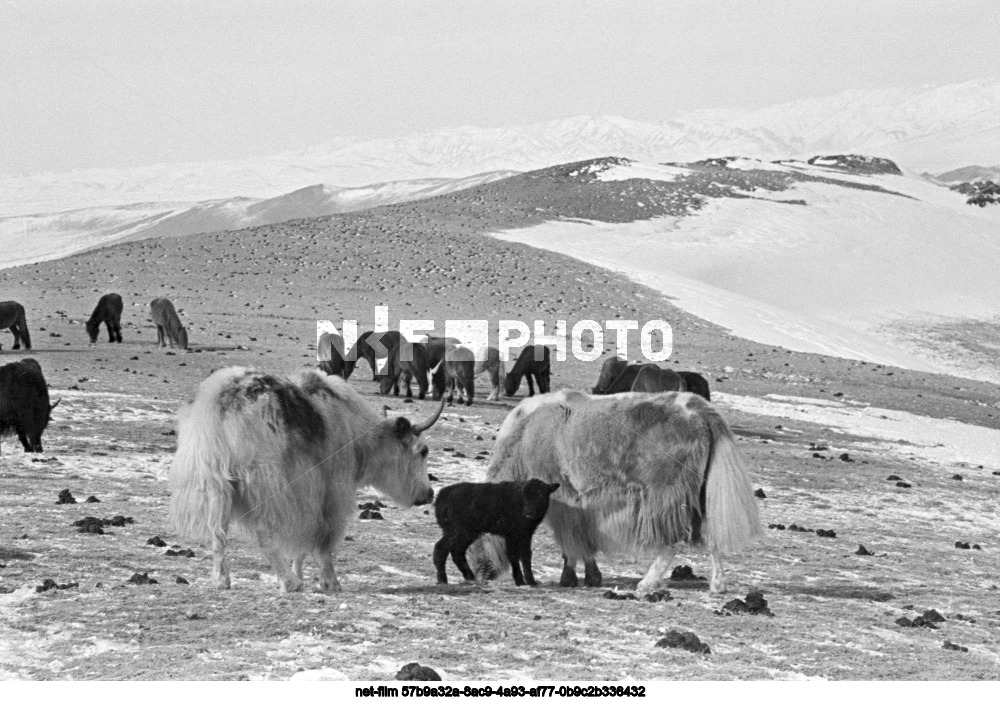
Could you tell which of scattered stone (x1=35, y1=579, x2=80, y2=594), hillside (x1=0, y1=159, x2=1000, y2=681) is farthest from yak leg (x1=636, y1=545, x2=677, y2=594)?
scattered stone (x1=35, y1=579, x2=80, y2=594)

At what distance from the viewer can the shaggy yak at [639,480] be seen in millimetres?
10797

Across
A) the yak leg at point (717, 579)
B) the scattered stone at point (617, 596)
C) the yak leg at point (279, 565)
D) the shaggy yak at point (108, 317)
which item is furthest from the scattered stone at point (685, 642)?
the shaggy yak at point (108, 317)

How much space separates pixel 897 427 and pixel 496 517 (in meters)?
21.4

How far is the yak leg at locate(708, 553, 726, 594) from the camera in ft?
35.1

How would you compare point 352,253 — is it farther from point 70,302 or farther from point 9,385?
point 9,385

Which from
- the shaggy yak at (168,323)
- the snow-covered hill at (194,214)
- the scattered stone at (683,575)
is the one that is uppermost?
the snow-covered hill at (194,214)

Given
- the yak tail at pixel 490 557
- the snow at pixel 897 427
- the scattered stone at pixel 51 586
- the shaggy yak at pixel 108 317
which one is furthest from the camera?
the shaggy yak at pixel 108 317

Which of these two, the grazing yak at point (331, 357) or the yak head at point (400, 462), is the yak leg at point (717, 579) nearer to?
the yak head at point (400, 462)

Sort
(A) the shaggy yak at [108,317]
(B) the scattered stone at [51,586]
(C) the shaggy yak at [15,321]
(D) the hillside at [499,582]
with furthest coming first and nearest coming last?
(A) the shaggy yak at [108,317]
(C) the shaggy yak at [15,321]
(B) the scattered stone at [51,586]
(D) the hillside at [499,582]

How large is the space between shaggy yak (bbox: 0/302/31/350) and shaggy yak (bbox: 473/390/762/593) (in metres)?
21.6

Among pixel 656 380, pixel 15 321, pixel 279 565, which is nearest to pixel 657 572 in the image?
pixel 279 565

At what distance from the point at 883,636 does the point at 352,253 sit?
51.8 m

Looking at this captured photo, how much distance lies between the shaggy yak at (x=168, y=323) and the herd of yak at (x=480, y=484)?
72.8 feet

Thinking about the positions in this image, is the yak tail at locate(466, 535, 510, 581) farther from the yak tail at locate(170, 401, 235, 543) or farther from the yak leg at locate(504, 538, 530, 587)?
the yak tail at locate(170, 401, 235, 543)
